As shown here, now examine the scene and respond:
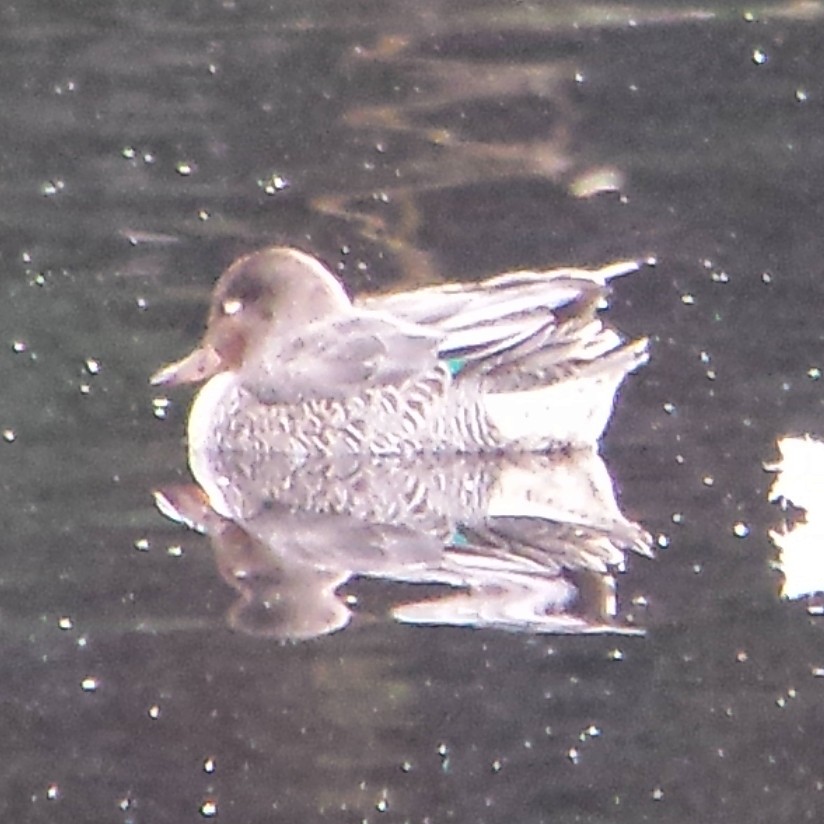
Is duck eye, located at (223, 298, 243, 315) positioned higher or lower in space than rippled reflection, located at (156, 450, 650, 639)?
higher

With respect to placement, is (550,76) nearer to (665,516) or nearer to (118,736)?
(665,516)

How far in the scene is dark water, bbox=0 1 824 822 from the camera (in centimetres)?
64

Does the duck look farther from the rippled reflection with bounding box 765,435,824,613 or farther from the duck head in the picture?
the rippled reflection with bounding box 765,435,824,613

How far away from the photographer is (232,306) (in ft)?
2.13

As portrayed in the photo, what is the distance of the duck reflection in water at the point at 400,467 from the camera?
2.14 ft

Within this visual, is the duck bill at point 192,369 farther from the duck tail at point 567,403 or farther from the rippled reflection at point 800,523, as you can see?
the rippled reflection at point 800,523

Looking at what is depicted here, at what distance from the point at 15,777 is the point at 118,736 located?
0.07m

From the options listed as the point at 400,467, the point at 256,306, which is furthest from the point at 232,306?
the point at 400,467

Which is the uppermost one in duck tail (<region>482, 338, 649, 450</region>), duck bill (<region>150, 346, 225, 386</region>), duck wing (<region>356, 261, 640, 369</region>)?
duck wing (<region>356, 261, 640, 369</region>)

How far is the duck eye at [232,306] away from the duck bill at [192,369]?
24mm

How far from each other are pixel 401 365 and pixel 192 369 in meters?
0.12

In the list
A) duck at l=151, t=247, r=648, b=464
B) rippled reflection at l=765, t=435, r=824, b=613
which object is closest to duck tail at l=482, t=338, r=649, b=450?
duck at l=151, t=247, r=648, b=464

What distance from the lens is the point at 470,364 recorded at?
65 centimetres

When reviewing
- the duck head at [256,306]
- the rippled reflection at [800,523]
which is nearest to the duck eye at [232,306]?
the duck head at [256,306]
